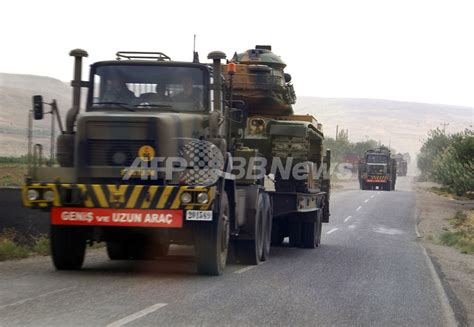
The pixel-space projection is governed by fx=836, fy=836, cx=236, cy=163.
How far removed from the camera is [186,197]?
11.6m

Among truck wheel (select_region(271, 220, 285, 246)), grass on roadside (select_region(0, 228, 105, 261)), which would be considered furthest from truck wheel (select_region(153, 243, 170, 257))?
truck wheel (select_region(271, 220, 285, 246))

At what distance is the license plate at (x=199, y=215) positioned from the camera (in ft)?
38.1

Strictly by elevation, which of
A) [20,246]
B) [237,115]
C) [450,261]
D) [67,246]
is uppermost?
[237,115]

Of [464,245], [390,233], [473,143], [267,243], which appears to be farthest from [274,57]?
[473,143]

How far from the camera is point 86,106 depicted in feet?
43.1

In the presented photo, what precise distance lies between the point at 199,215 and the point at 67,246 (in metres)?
2.30

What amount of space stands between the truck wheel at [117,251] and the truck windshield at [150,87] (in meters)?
2.99

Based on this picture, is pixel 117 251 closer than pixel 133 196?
No

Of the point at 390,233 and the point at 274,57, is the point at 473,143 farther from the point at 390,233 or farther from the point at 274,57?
the point at 274,57

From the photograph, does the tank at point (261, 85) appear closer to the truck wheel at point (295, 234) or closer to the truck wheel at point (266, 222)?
the truck wheel at point (266, 222)

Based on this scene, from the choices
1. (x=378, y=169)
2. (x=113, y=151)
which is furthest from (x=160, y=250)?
(x=378, y=169)

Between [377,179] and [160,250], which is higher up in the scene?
[377,179]

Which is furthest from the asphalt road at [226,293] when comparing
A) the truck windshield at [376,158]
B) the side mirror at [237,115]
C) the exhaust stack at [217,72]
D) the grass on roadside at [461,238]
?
the truck windshield at [376,158]

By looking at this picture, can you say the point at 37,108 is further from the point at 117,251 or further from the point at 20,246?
the point at 20,246
